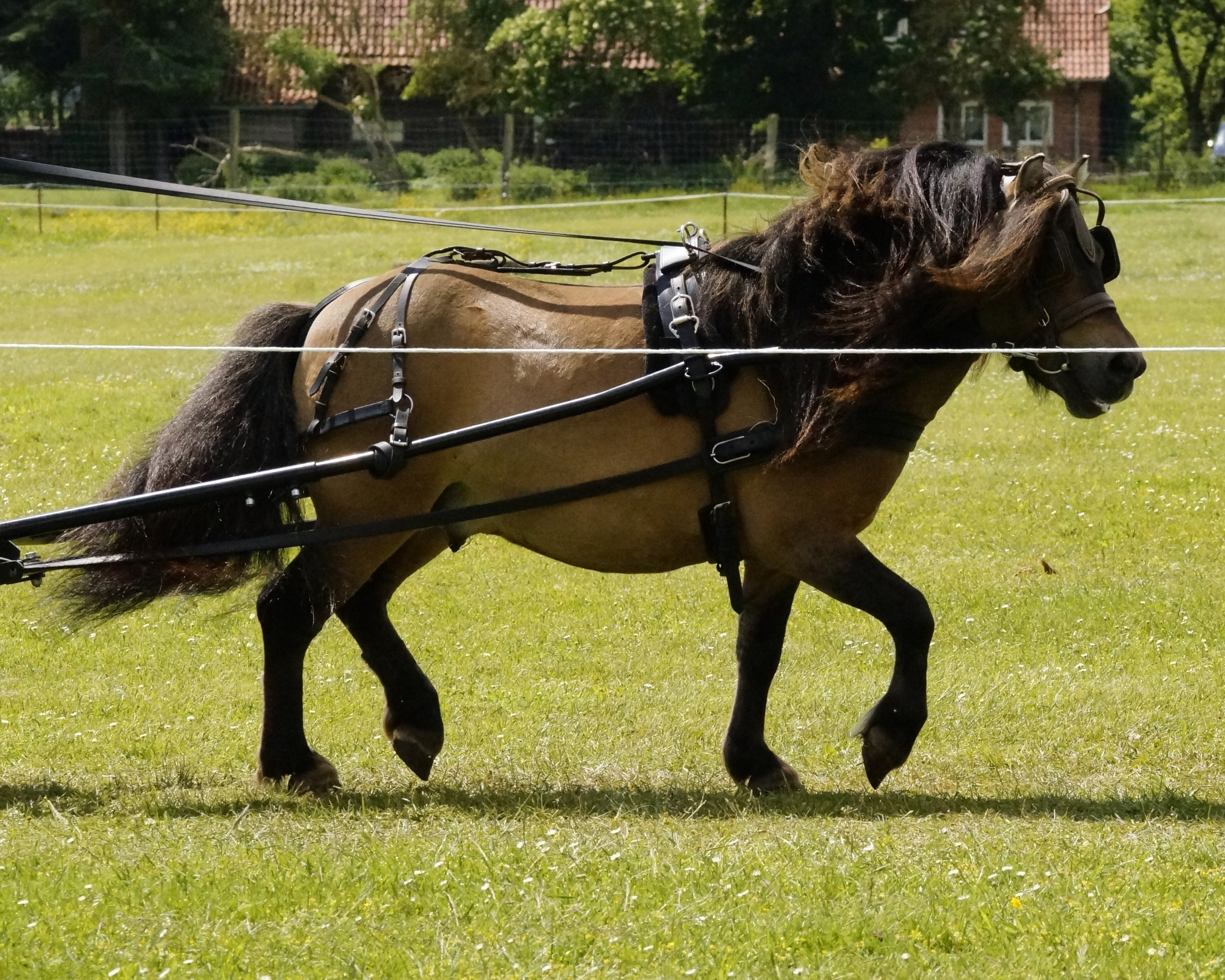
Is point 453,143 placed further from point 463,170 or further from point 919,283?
point 919,283

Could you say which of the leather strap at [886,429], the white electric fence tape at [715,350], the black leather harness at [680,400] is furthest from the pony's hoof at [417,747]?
the leather strap at [886,429]

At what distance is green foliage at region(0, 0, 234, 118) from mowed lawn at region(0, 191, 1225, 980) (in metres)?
27.6

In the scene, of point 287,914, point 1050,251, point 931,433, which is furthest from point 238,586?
point 931,433

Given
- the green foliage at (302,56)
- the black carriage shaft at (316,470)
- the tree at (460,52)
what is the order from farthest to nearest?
the green foliage at (302,56) < the tree at (460,52) < the black carriage shaft at (316,470)

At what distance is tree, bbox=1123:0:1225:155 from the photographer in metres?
40.0

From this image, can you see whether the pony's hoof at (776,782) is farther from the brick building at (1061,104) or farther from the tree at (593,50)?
the brick building at (1061,104)

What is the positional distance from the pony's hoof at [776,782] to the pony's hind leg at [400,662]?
1.09 meters

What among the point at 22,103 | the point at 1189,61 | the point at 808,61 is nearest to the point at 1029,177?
the point at 808,61

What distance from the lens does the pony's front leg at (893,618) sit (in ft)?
17.0

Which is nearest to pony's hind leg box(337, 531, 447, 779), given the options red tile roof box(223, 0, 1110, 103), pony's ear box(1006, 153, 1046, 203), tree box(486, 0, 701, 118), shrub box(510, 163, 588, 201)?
pony's ear box(1006, 153, 1046, 203)

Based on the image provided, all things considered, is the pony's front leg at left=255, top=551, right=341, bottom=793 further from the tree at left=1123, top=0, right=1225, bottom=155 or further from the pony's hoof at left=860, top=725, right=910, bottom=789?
the tree at left=1123, top=0, right=1225, bottom=155

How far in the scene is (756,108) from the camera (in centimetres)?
3694

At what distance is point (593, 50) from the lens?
36.2 meters

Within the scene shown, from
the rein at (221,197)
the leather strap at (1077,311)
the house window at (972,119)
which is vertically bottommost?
the leather strap at (1077,311)
